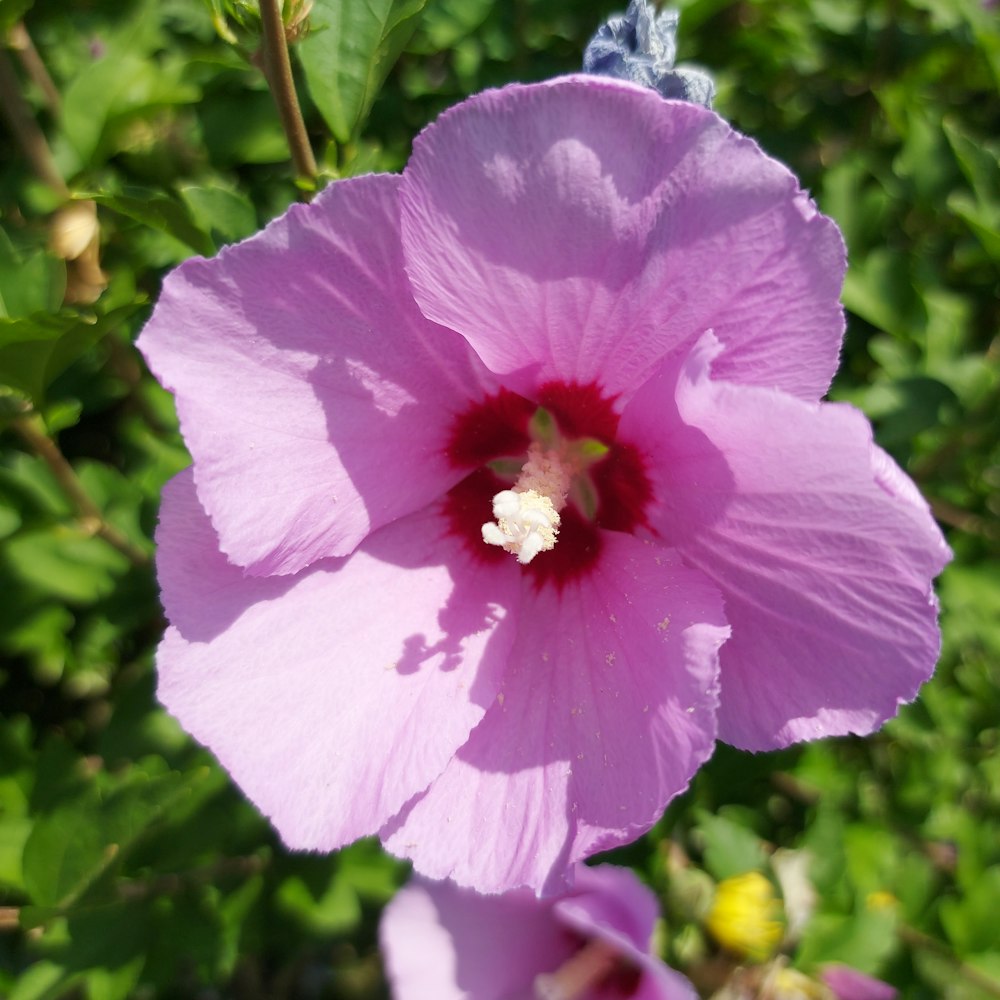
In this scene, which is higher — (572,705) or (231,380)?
(231,380)

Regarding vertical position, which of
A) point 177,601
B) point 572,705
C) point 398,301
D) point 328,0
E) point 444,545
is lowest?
point 572,705

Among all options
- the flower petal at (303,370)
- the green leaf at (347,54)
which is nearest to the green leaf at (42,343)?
the flower petal at (303,370)

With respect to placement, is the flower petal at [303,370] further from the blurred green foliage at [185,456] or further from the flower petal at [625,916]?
the flower petal at [625,916]

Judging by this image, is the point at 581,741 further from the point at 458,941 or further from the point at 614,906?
the point at 458,941

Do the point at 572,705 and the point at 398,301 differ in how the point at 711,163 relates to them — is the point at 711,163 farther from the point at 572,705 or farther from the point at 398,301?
the point at 572,705

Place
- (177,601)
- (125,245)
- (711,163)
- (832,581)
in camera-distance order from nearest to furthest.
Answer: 1. (711,163)
2. (832,581)
3. (177,601)
4. (125,245)

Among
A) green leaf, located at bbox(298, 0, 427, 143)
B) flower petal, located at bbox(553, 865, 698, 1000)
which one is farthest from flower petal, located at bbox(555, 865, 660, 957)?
green leaf, located at bbox(298, 0, 427, 143)

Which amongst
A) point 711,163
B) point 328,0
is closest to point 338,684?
point 711,163

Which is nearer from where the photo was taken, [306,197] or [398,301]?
[398,301]

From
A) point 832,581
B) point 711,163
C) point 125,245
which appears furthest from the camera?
point 125,245
